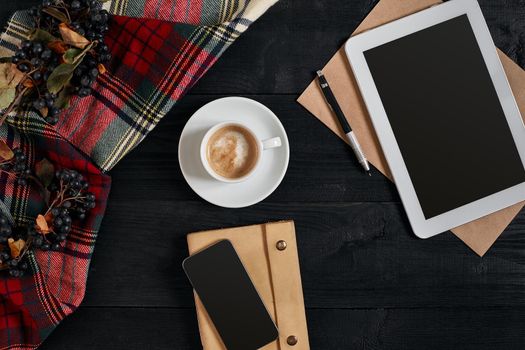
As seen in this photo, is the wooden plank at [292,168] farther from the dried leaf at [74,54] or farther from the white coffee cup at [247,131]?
the dried leaf at [74,54]

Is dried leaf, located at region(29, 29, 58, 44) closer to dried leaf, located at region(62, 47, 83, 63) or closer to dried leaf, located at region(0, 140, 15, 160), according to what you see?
dried leaf, located at region(62, 47, 83, 63)

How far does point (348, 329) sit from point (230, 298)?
20cm

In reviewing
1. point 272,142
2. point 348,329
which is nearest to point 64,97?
point 272,142

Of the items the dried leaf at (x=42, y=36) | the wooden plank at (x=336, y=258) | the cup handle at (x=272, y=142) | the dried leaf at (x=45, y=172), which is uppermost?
the dried leaf at (x=42, y=36)

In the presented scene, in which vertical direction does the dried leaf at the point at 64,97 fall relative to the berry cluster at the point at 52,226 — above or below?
above

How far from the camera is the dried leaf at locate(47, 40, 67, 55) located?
71cm

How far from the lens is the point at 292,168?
847 millimetres

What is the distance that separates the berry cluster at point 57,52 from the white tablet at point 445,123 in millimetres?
396

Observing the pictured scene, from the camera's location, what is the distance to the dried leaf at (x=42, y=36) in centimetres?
71

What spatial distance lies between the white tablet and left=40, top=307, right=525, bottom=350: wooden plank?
152 mm

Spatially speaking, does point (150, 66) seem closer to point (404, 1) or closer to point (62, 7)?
point (62, 7)

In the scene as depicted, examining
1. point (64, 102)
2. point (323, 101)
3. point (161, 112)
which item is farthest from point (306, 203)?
point (64, 102)

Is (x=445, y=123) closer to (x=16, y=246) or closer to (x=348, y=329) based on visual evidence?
(x=348, y=329)

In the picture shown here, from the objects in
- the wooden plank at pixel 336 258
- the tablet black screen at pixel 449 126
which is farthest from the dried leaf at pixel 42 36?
the tablet black screen at pixel 449 126
